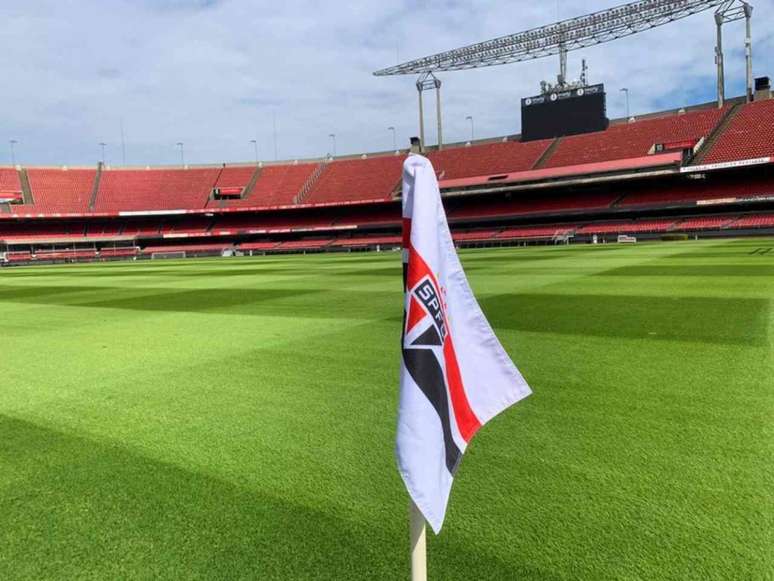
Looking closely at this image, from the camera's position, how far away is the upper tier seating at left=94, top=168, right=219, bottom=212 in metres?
72.2

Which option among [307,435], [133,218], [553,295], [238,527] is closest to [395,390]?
[307,435]

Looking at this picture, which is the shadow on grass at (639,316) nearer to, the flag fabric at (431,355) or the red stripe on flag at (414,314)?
the flag fabric at (431,355)

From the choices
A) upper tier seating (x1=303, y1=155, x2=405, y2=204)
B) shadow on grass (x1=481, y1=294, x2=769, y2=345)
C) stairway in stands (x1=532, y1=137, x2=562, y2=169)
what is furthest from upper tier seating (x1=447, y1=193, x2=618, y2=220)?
shadow on grass (x1=481, y1=294, x2=769, y2=345)

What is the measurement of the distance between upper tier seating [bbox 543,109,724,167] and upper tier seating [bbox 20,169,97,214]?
187ft

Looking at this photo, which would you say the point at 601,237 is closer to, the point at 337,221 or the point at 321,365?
the point at 337,221

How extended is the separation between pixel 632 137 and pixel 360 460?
61.0m

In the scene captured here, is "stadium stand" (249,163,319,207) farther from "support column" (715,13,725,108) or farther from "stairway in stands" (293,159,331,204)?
"support column" (715,13,725,108)

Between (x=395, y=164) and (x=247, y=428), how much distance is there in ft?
226

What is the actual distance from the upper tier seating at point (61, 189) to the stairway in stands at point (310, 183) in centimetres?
2618

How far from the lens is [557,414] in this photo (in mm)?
4855

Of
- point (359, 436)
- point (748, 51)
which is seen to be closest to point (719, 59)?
point (748, 51)

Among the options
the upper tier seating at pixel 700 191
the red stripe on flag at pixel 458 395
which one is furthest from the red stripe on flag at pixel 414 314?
the upper tier seating at pixel 700 191

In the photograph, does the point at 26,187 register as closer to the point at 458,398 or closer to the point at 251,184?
the point at 251,184

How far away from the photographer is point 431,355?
213 centimetres
